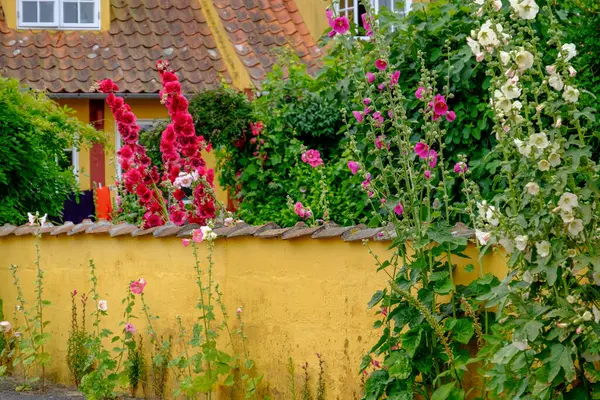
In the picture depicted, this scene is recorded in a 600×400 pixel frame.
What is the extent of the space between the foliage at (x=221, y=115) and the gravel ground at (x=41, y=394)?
5.34 m

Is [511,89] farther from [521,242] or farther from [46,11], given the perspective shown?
[46,11]

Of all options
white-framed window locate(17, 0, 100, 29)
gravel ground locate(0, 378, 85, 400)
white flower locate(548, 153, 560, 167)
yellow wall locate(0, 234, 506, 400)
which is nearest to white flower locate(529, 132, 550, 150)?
white flower locate(548, 153, 560, 167)

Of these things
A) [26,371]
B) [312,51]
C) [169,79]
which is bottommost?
[26,371]

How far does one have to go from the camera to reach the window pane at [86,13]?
19516 mm

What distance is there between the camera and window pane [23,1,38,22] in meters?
19.5

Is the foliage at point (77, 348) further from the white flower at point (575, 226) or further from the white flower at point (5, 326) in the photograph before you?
the white flower at point (575, 226)

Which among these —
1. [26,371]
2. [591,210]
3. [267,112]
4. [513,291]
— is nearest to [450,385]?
[513,291]

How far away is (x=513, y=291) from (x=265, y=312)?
2.53 metres

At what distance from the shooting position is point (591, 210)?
4324 millimetres

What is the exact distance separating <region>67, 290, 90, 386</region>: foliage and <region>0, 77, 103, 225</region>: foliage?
89.3 inches

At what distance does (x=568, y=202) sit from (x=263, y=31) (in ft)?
51.3

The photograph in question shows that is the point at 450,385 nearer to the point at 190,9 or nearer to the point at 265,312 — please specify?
the point at 265,312

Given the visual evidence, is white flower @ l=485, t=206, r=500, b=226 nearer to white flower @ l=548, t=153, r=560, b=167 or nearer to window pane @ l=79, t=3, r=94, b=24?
white flower @ l=548, t=153, r=560, b=167

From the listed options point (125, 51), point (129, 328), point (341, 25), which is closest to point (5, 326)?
point (129, 328)
